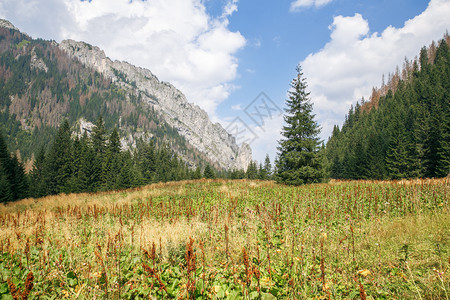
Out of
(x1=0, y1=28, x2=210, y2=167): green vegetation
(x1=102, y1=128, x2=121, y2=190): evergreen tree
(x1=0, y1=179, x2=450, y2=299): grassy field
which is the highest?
(x1=0, y1=28, x2=210, y2=167): green vegetation

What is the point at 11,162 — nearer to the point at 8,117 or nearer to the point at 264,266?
the point at 264,266

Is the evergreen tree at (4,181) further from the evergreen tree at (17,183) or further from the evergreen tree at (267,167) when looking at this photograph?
the evergreen tree at (267,167)

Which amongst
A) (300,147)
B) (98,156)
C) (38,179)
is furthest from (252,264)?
(38,179)

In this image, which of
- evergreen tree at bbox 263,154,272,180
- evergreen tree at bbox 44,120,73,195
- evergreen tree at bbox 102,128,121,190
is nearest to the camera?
evergreen tree at bbox 102,128,121,190

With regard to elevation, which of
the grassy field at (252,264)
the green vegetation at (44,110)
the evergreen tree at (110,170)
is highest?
the green vegetation at (44,110)

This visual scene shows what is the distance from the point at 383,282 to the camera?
3.04 metres

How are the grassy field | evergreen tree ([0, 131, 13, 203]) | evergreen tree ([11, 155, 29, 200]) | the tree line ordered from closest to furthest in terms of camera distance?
the grassy field
evergreen tree ([0, 131, 13, 203])
evergreen tree ([11, 155, 29, 200])
the tree line

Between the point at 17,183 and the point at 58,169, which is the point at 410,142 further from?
the point at 17,183

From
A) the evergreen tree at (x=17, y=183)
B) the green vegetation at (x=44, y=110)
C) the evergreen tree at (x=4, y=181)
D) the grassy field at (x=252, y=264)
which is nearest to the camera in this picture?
the grassy field at (x=252, y=264)

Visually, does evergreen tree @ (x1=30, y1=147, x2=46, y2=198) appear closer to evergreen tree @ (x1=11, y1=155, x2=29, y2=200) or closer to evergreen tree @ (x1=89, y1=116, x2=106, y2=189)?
evergreen tree @ (x1=11, y1=155, x2=29, y2=200)

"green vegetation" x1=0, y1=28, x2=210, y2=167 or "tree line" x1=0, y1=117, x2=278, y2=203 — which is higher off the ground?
"green vegetation" x1=0, y1=28, x2=210, y2=167

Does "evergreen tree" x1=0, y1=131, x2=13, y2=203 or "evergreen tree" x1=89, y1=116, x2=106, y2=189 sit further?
"evergreen tree" x1=89, y1=116, x2=106, y2=189

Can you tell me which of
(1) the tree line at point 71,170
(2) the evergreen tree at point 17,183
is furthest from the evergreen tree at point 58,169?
(2) the evergreen tree at point 17,183

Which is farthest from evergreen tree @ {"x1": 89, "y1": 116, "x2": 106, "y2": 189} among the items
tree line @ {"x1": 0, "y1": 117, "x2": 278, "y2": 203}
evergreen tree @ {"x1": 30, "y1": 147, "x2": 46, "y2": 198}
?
evergreen tree @ {"x1": 30, "y1": 147, "x2": 46, "y2": 198}
